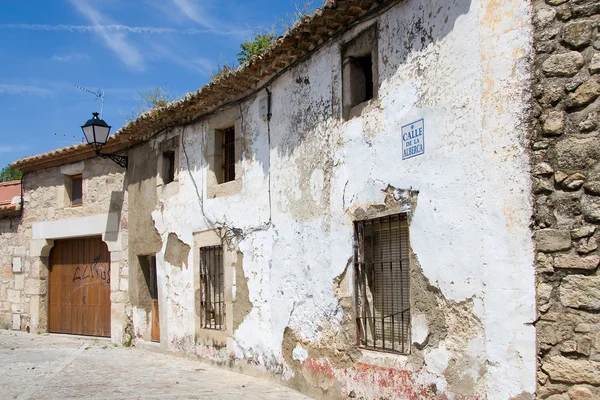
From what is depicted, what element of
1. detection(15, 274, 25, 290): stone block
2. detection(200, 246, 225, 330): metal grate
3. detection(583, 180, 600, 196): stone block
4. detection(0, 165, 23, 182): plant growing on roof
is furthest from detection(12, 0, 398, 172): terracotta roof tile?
detection(0, 165, 23, 182): plant growing on roof

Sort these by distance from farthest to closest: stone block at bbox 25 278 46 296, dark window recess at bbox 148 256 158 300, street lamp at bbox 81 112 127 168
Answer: stone block at bbox 25 278 46 296, dark window recess at bbox 148 256 158 300, street lamp at bbox 81 112 127 168

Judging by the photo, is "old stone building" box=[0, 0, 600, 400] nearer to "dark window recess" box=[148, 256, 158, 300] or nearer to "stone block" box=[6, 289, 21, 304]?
"dark window recess" box=[148, 256, 158, 300]

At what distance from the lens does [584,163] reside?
445 centimetres

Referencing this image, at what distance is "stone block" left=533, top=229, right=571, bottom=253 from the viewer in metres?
4.47

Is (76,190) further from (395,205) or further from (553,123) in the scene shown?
A: (553,123)

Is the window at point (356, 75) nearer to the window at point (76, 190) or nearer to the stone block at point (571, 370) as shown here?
the stone block at point (571, 370)

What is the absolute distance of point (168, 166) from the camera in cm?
1110

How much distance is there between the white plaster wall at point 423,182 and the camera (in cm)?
479

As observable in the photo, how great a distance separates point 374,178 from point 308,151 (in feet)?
4.46

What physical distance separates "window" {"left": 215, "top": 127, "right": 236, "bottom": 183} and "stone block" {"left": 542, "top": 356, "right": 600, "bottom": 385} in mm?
6015

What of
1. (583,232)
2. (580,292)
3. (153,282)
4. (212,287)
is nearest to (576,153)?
(583,232)

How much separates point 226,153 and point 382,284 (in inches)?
162

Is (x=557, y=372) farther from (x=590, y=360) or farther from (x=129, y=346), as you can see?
(x=129, y=346)

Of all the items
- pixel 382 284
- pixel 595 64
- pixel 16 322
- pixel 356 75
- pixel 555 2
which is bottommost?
pixel 16 322
